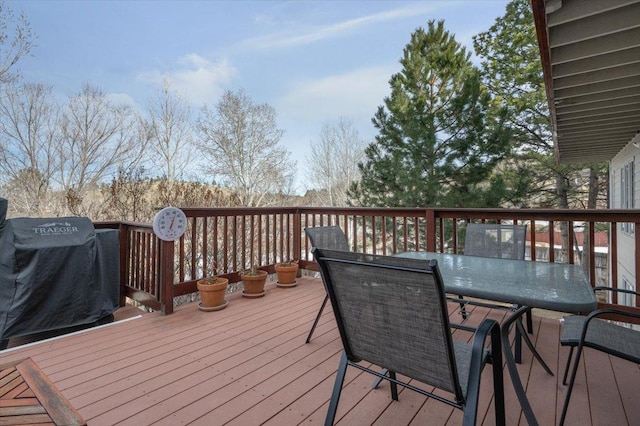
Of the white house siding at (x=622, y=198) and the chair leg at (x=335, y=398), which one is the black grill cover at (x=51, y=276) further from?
the white house siding at (x=622, y=198)

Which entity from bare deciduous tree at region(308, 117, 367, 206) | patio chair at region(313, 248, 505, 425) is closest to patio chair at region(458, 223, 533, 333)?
patio chair at region(313, 248, 505, 425)


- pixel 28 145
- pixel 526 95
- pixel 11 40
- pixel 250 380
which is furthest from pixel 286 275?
pixel 526 95

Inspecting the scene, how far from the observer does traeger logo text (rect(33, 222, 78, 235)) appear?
2826mm

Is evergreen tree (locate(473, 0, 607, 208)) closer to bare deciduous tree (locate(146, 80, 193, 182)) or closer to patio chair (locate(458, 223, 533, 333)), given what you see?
patio chair (locate(458, 223, 533, 333))

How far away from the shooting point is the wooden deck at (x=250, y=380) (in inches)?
66.6

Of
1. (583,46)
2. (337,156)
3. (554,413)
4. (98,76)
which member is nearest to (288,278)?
(554,413)

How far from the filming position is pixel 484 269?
210 cm

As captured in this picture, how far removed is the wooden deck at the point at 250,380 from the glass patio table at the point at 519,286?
0.37 metres

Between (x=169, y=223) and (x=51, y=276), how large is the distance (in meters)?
1.00

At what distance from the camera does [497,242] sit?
2898mm

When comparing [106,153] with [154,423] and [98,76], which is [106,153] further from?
[154,423]

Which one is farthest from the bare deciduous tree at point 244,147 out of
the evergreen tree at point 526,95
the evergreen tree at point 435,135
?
the evergreen tree at point 526,95

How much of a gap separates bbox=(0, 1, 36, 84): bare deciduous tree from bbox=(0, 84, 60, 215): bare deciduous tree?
660mm

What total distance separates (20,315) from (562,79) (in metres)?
5.68
